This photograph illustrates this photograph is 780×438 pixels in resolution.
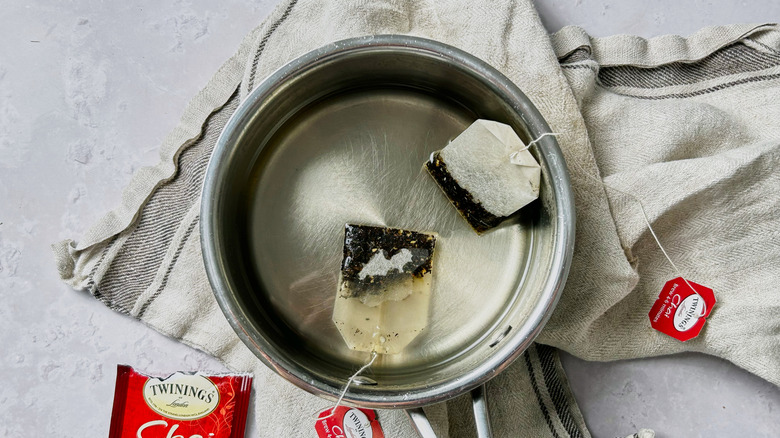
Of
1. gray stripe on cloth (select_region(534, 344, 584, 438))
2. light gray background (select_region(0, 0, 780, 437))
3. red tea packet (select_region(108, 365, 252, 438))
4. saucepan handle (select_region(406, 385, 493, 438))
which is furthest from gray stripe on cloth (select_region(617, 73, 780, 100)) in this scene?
red tea packet (select_region(108, 365, 252, 438))

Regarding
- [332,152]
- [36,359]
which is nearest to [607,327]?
[332,152]

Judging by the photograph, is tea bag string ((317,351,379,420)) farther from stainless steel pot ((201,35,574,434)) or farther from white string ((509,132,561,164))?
white string ((509,132,561,164))

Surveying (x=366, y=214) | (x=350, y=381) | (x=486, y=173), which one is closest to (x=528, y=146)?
(x=486, y=173)

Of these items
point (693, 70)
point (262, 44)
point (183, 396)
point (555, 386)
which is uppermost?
point (262, 44)

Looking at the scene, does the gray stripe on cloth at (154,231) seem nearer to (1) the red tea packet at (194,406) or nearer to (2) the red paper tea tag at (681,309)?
(1) the red tea packet at (194,406)

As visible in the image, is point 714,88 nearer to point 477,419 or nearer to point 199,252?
point 477,419
